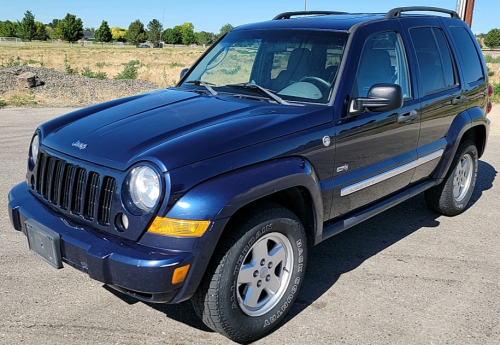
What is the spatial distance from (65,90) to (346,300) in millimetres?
14575

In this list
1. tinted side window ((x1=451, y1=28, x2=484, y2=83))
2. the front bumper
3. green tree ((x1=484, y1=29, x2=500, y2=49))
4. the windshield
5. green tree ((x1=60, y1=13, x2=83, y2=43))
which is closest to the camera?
the front bumper

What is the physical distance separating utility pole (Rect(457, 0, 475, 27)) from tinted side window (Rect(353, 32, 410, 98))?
992 cm

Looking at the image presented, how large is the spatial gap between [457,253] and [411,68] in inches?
67.0

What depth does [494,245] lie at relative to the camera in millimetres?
4855

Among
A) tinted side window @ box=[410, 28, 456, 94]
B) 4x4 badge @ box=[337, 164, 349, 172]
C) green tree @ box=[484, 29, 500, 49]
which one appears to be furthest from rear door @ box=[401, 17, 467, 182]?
green tree @ box=[484, 29, 500, 49]

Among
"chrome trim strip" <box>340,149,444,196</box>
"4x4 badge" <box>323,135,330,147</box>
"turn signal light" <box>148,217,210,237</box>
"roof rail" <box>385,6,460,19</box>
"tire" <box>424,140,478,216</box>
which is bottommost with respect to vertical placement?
"tire" <box>424,140,478,216</box>

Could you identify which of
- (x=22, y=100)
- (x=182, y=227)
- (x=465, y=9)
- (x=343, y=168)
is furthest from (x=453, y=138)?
(x=22, y=100)

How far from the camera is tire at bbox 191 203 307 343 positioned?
291cm

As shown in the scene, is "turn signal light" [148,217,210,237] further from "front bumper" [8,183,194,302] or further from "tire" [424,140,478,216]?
"tire" [424,140,478,216]

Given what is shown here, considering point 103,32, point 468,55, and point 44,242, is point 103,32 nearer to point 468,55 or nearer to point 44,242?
point 468,55

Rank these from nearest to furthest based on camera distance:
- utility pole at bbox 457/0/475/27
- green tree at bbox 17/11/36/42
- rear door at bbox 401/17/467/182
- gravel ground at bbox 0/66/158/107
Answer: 1. rear door at bbox 401/17/467/182
2. utility pole at bbox 457/0/475/27
3. gravel ground at bbox 0/66/158/107
4. green tree at bbox 17/11/36/42

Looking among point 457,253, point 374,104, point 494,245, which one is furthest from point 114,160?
point 494,245

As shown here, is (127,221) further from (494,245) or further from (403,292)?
(494,245)

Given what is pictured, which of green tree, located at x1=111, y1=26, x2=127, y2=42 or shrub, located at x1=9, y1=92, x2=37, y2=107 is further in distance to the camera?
green tree, located at x1=111, y1=26, x2=127, y2=42
